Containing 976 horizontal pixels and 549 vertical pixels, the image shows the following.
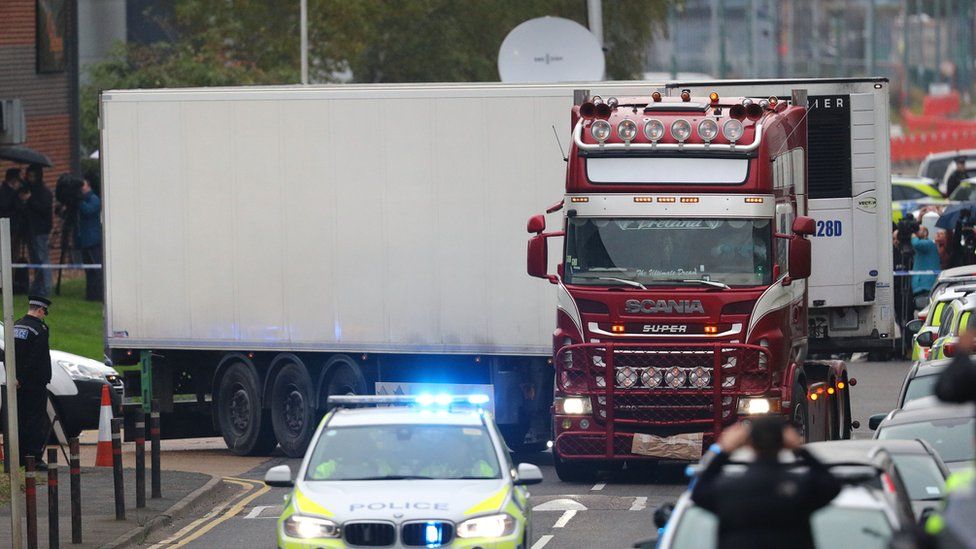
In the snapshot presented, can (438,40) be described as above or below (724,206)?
above

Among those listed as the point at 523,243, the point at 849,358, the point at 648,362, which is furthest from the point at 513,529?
the point at 849,358

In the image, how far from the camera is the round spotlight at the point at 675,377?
18.6 m

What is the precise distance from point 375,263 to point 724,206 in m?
4.61

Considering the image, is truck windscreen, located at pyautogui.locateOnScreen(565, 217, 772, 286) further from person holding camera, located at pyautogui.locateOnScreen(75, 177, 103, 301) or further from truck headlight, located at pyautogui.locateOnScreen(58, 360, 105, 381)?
person holding camera, located at pyautogui.locateOnScreen(75, 177, 103, 301)

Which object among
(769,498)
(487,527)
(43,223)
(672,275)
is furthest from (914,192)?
(769,498)

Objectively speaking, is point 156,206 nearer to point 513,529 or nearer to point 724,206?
point 724,206

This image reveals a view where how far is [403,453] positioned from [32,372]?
22.3 feet

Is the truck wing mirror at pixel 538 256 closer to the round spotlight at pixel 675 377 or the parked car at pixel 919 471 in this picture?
the round spotlight at pixel 675 377

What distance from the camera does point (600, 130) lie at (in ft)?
61.3

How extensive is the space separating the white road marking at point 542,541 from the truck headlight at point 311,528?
340 centimetres

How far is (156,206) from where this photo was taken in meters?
22.6

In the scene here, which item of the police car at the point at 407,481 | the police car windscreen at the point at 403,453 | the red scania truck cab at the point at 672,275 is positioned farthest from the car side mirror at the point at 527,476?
the red scania truck cab at the point at 672,275

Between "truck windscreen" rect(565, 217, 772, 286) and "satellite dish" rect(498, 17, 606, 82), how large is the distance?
10442 millimetres

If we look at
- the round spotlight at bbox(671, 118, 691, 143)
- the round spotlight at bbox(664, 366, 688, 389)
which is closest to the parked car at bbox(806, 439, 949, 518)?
the round spotlight at bbox(664, 366, 688, 389)
